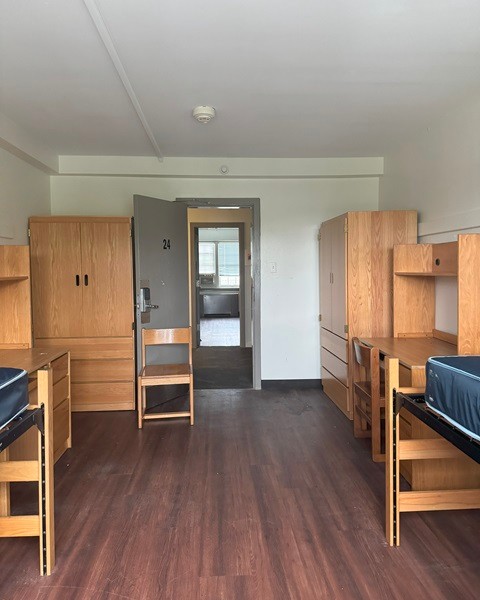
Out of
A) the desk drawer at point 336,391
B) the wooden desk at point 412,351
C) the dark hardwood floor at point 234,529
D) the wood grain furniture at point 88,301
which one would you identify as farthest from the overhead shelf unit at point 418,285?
the wood grain furniture at point 88,301

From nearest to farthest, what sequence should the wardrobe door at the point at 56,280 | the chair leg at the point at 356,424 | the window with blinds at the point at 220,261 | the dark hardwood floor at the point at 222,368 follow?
1. the chair leg at the point at 356,424
2. the wardrobe door at the point at 56,280
3. the dark hardwood floor at the point at 222,368
4. the window with blinds at the point at 220,261

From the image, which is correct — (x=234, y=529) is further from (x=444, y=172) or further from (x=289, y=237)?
(x=289, y=237)

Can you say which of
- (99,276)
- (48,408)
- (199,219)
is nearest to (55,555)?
(48,408)

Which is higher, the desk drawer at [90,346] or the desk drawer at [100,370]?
the desk drawer at [90,346]

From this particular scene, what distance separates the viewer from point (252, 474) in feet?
8.84

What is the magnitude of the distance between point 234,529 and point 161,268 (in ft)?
8.25

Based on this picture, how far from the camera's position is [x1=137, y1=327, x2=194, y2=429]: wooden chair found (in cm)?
348

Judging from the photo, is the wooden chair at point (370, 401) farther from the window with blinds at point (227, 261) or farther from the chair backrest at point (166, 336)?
the window with blinds at point (227, 261)

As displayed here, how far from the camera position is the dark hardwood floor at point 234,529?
1.73 metres

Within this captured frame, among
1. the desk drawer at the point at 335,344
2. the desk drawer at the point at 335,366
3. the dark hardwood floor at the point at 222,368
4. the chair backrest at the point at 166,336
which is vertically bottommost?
the dark hardwood floor at the point at 222,368

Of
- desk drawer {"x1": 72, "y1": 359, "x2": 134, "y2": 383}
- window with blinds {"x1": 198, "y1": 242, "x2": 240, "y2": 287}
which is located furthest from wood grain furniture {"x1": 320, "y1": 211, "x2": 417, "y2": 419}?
window with blinds {"x1": 198, "y1": 242, "x2": 240, "y2": 287}

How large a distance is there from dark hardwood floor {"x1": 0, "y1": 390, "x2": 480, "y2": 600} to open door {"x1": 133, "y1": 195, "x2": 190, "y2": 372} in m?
1.08

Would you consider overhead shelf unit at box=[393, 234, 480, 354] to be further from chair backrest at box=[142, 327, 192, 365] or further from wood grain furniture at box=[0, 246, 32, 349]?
wood grain furniture at box=[0, 246, 32, 349]

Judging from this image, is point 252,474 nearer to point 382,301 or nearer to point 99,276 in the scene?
point 382,301
